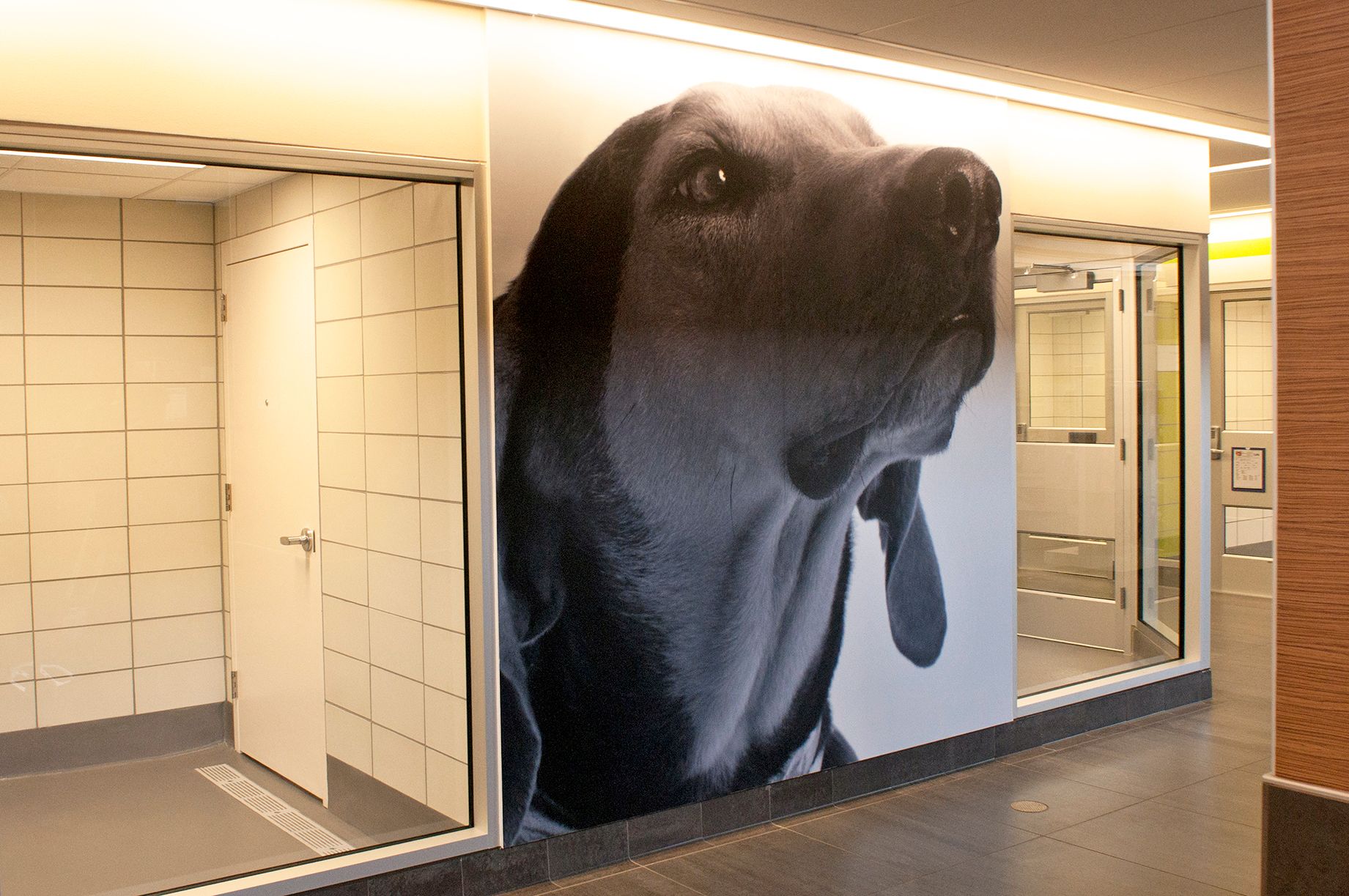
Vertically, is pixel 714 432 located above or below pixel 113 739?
above

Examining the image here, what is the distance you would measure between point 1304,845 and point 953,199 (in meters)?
3.58

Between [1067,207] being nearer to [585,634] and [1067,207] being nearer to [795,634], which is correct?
[795,634]

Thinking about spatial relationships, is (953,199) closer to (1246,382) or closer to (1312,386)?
(1312,386)

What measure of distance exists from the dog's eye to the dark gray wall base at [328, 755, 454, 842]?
2322mm

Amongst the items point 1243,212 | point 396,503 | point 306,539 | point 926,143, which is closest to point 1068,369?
point 926,143

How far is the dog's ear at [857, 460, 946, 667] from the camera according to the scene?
16.2 ft

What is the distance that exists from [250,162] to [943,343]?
9.69 ft

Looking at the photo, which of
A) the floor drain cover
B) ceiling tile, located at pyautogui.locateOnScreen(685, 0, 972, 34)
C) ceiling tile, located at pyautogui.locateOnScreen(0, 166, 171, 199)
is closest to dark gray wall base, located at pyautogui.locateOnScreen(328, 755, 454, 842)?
ceiling tile, located at pyautogui.locateOnScreen(0, 166, 171, 199)

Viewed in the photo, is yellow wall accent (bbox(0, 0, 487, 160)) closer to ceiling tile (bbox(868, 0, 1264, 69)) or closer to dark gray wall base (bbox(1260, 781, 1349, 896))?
ceiling tile (bbox(868, 0, 1264, 69))

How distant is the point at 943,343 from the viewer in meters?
5.12

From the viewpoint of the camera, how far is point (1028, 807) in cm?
475

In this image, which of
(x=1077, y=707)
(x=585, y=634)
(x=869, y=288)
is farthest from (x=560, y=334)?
(x=1077, y=707)

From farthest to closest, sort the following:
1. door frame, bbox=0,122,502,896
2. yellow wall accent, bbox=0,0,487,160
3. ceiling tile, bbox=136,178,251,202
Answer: door frame, bbox=0,122,502,896
ceiling tile, bbox=136,178,251,202
yellow wall accent, bbox=0,0,487,160

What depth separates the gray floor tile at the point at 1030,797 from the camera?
181 inches
